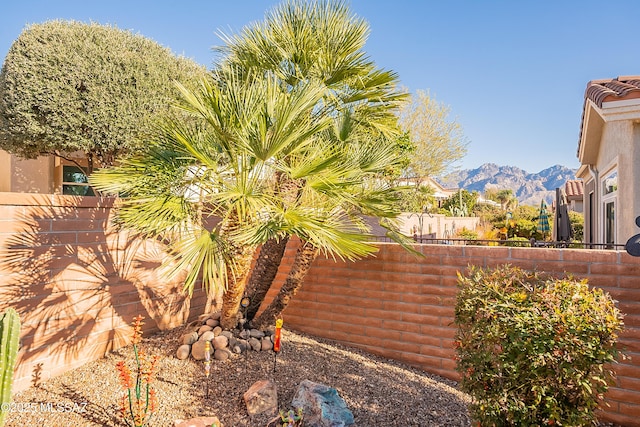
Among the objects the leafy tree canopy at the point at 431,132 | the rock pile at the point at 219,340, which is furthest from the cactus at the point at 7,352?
the leafy tree canopy at the point at 431,132

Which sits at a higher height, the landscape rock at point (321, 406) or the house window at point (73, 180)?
the house window at point (73, 180)

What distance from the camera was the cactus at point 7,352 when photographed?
2.38 metres

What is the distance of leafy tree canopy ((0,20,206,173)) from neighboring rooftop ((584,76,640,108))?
7737 millimetres

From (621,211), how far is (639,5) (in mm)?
12131

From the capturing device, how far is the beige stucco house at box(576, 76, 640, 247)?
472 centimetres

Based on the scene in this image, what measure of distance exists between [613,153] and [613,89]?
163cm

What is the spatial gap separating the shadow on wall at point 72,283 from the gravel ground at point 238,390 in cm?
22

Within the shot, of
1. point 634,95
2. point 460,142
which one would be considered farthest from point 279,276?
point 460,142

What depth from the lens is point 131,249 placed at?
458cm

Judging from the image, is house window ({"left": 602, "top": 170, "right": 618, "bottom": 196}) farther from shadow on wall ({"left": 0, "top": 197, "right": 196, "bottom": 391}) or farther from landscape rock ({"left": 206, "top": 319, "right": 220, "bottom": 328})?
shadow on wall ({"left": 0, "top": 197, "right": 196, "bottom": 391})

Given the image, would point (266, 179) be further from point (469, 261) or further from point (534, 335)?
point (534, 335)

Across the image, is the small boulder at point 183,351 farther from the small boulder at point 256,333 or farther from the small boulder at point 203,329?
the small boulder at point 256,333

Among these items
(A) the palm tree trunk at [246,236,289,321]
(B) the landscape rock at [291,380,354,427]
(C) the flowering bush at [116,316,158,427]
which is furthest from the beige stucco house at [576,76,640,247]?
(C) the flowering bush at [116,316,158,427]

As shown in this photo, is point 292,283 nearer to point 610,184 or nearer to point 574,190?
point 610,184
